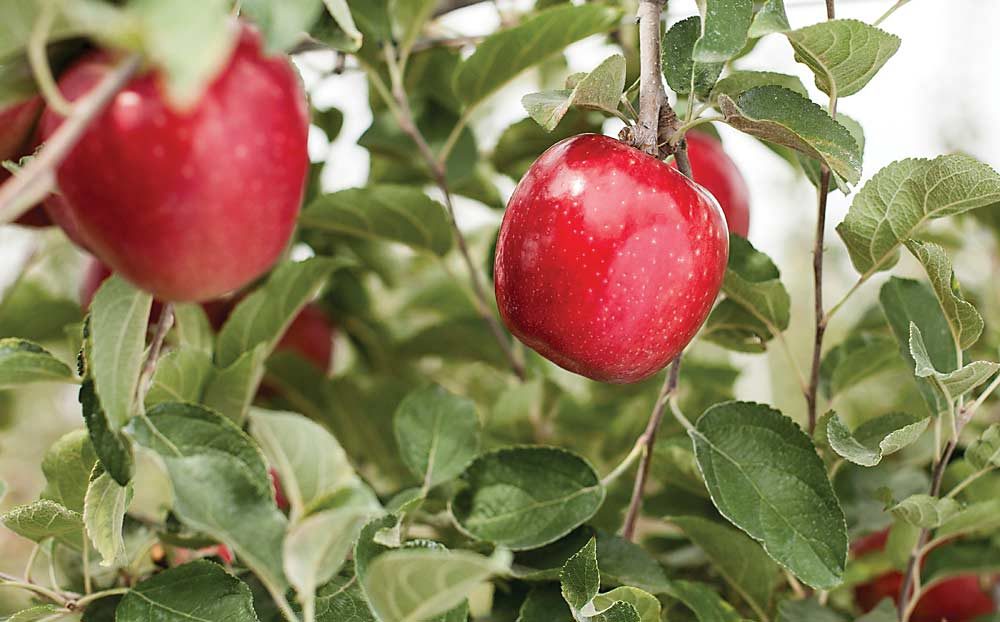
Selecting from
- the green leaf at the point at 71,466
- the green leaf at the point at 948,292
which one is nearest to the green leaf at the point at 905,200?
the green leaf at the point at 948,292

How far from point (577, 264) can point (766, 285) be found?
130mm

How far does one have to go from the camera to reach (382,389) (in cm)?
70

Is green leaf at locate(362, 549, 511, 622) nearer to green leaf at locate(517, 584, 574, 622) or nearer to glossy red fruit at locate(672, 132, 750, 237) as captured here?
green leaf at locate(517, 584, 574, 622)

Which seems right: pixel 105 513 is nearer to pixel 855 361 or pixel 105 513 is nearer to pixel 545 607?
pixel 545 607

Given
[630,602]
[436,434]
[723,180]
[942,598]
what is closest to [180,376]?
[436,434]

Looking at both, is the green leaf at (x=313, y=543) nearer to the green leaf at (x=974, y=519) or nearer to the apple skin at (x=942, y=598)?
the green leaf at (x=974, y=519)

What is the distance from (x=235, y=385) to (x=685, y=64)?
0.26 metres

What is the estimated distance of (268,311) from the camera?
51 cm

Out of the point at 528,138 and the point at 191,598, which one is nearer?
the point at 191,598

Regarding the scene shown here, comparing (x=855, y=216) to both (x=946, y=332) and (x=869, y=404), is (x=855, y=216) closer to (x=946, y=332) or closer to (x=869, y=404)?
(x=946, y=332)

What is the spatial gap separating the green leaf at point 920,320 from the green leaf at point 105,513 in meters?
0.36

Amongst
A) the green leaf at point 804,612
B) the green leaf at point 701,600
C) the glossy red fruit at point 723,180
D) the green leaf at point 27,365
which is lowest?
the green leaf at point 804,612

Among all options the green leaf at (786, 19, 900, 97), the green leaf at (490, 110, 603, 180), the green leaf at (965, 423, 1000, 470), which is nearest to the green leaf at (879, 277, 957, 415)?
the green leaf at (965, 423, 1000, 470)

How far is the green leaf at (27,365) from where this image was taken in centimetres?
35
